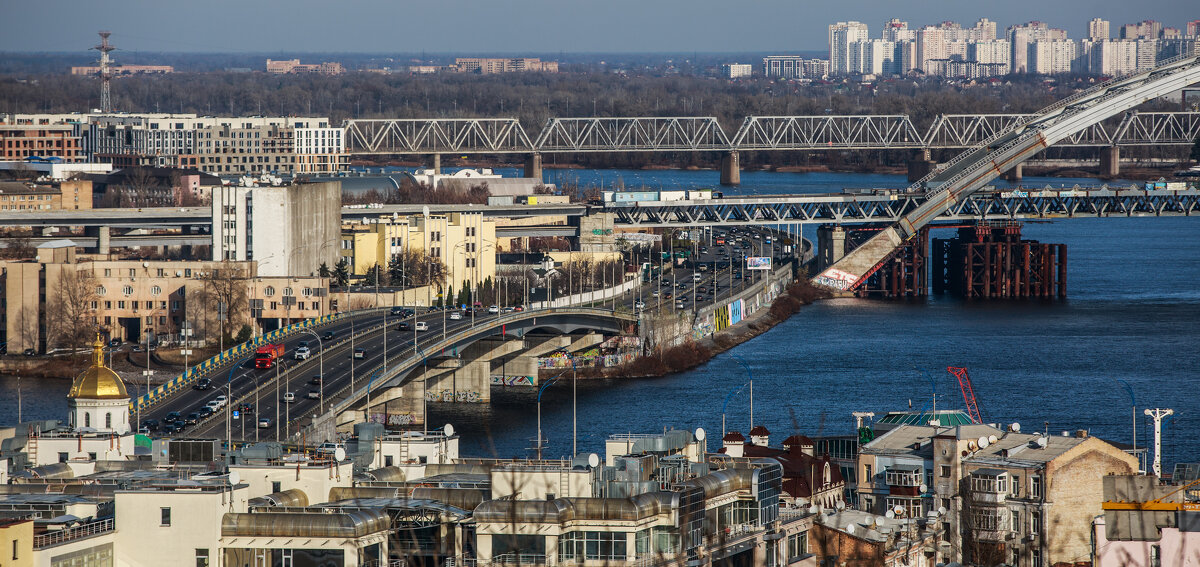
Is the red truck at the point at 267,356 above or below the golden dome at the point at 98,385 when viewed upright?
below

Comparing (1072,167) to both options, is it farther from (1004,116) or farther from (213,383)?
(213,383)

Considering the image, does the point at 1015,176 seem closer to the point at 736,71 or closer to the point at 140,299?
the point at 140,299

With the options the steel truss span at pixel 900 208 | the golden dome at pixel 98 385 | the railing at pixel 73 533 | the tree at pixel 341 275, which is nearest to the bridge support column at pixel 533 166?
the steel truss span at pixel 900 208

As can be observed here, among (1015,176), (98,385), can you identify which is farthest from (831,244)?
(1015,176)

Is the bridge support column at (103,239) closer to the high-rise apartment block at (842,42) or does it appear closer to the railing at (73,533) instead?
Result: the railing at (73,533)

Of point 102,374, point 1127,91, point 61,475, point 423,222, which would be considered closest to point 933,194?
point 1127,91

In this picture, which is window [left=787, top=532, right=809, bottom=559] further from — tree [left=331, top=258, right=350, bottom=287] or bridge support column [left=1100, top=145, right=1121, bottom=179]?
bridge support column [left=1100, top=145, right=1121, bottom=179]
